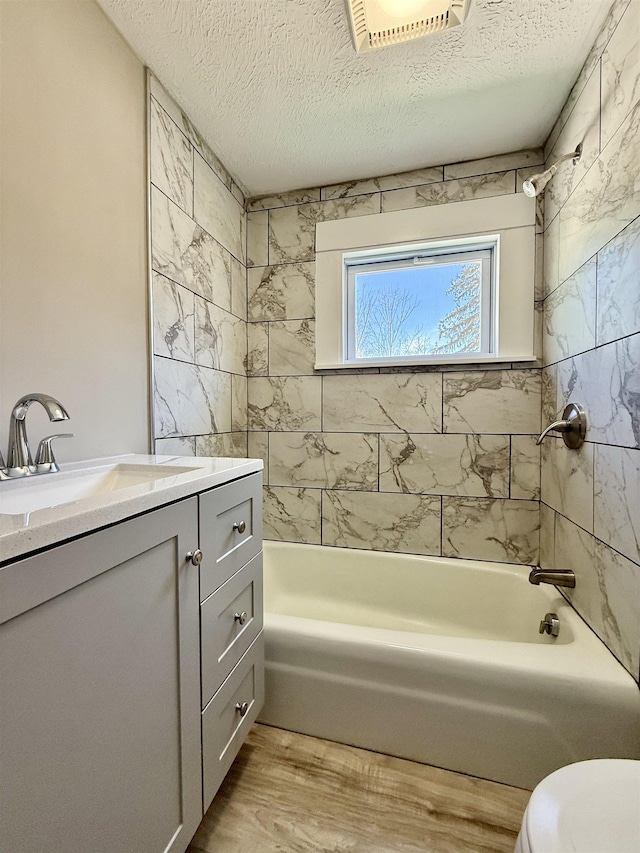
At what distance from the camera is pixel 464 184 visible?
6.08 feet

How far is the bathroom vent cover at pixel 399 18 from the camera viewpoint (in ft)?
3.69

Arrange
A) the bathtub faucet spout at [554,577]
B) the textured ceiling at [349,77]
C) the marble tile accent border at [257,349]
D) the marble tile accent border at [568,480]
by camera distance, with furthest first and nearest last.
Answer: the marble tile accent border at [257,349]
the bathtub faucet spout at [554,577]
the marble tile accent border at [568,480]
the textured ceiling at [349,77]

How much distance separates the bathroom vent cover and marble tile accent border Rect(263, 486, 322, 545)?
1837 mm

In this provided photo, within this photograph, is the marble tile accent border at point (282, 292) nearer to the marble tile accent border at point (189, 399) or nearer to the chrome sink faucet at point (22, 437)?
the marble tile accent border at point (189, 399)

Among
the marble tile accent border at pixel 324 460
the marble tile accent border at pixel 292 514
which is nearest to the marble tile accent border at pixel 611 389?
the marble tile accent border at pixel 324 460

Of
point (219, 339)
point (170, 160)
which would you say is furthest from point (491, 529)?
point (170, 160)

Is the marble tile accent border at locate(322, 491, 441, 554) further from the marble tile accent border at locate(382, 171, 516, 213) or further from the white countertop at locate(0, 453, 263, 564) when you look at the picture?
the marble tile accent border at locate(382, 171, 516, 213)

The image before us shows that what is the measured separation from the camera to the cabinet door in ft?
1.57

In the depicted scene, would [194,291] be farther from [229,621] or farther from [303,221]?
[229,621]

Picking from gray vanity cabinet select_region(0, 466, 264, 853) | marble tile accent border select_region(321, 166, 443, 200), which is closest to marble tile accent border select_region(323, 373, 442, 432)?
marble tile accent border select_region(321, 166, 443, 200)

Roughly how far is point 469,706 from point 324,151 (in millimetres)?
2276

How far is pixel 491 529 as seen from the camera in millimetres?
1862

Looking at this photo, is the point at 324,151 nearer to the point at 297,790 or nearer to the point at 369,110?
the point at 369,110

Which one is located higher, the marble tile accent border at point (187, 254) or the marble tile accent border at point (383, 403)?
the marble tile accent border at point (187, 254)
